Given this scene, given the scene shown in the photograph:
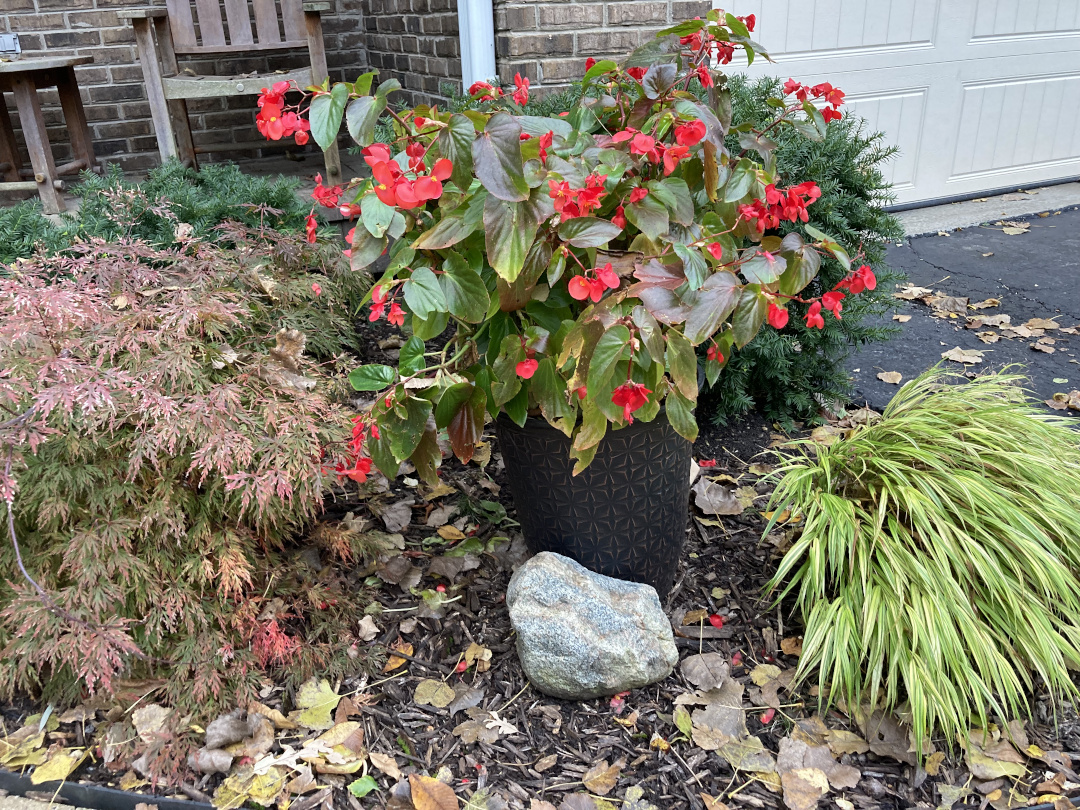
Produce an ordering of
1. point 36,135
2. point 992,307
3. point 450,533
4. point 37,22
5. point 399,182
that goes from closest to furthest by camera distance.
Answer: point 399,182 < point 450,533 < point 36,135 < point 992,307 < point 37,22

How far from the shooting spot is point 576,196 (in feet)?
4.46

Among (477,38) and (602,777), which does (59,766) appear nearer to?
(602,777)

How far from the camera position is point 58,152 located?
4.36 meters

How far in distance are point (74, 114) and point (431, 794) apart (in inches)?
145

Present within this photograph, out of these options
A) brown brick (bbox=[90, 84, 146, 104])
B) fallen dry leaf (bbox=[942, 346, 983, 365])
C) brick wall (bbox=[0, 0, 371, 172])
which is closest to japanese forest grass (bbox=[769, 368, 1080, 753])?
fallen dry leaf (bbox=[942, 346, 983, 365])

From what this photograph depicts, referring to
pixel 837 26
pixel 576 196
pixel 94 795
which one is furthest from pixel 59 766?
pixel 837 26

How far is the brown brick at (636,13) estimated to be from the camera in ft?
10.5

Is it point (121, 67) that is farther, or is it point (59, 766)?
point (121, 67)

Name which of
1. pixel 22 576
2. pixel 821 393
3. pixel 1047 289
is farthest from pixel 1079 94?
pixel 22 576

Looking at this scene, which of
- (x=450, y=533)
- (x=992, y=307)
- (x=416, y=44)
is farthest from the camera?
(x=416, y=44)

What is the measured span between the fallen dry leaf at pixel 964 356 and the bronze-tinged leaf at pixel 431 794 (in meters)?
2.58

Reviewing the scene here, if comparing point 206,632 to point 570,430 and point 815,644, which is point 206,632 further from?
point 815,644

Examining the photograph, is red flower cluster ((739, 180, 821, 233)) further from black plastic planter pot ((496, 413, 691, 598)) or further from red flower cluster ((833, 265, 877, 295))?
black plastic planter pot ((496, 413, 691, 598))

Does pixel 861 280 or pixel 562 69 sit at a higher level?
pixel 562 69
